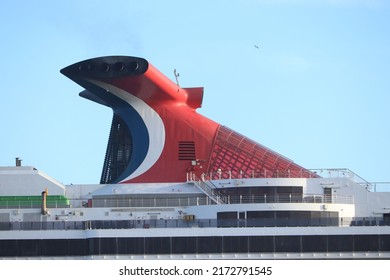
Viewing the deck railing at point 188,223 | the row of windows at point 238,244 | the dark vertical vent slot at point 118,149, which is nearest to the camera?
the row of windows at point 238,244

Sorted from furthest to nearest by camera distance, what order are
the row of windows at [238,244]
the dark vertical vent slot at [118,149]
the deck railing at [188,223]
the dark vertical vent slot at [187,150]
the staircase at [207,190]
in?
the dark vertical vent slot at [118,149], the dark vertical vent slot at [187,150], the staircase at [207,190], the deck railing at [188,223], the row of windows at [238,244]

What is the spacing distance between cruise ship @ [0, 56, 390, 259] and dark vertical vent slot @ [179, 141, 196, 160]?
0.06m

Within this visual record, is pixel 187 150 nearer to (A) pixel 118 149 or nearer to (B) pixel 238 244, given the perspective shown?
(A) pixel 118 149

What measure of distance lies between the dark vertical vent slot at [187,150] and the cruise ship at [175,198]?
0.21 ft

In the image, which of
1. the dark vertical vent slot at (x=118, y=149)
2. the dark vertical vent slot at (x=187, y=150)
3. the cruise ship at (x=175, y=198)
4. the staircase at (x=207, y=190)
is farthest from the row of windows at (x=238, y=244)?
the dark vertical vent slot at (x=118, y=149)

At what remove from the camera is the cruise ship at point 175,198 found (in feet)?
265

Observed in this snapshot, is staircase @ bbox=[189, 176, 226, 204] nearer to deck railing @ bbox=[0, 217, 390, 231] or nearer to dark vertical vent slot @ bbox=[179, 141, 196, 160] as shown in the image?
dark vertical vent slot @ bbox=[179, 141, 196, 160]

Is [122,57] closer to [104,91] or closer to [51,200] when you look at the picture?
[104,91]

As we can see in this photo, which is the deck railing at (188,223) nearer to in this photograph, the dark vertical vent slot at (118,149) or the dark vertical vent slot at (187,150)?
the dark vertical vent slot at (187,150)

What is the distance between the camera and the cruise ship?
80.9 meters

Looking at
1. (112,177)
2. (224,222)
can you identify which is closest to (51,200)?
(112,177)

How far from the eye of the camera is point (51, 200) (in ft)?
285

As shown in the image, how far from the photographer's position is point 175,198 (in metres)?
86.7

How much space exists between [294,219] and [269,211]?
1.53m
